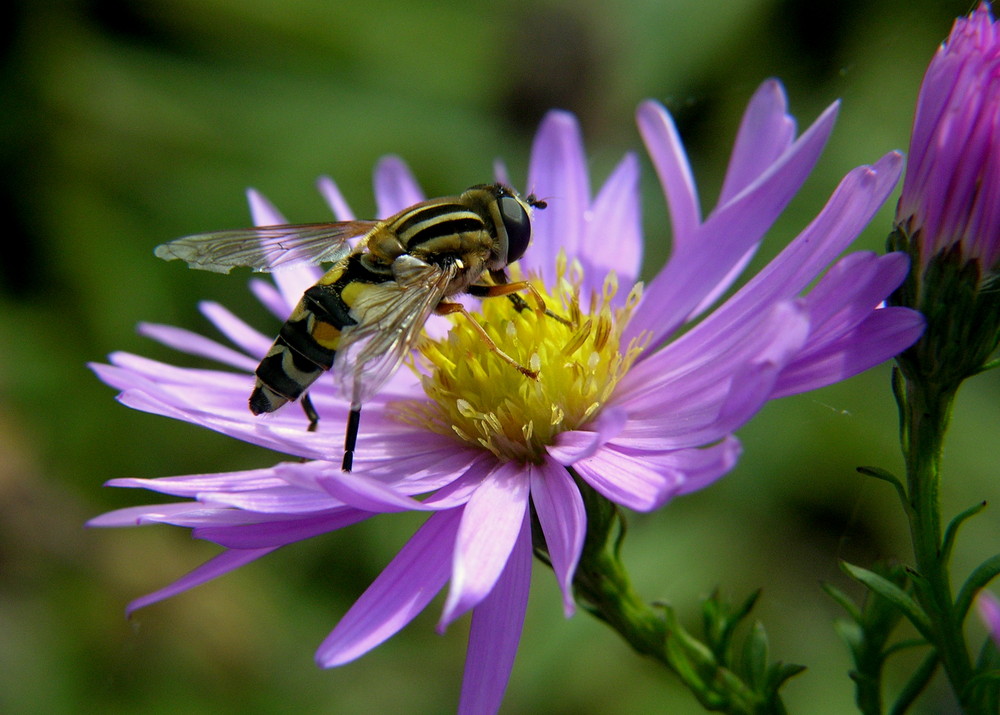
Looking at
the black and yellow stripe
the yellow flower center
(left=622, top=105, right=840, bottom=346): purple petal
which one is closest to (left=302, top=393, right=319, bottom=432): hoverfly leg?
the black and yellow stripe

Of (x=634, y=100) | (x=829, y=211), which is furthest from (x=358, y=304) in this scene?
(x=634, y=100)

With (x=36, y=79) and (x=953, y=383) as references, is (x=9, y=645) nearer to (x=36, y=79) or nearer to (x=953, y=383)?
(x=36, y=79)

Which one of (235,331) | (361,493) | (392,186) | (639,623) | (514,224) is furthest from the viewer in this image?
(392,186)

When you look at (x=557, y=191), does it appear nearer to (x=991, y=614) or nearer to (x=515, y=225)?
(x=515, y=225)

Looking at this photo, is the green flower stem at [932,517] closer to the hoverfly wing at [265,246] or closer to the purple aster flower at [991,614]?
the purple aster flower at [991,614]

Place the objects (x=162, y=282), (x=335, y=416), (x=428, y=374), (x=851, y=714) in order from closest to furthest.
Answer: (x=335, y=416) → (x=428, y=374) → (x=851, y=714) → (x=162, y=282)

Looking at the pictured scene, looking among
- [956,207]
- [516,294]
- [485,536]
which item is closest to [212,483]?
[485,536]

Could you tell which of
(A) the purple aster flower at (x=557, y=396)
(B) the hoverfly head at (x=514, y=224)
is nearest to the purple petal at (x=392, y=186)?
(A) the purple aster flower at (x=557, y=396)
